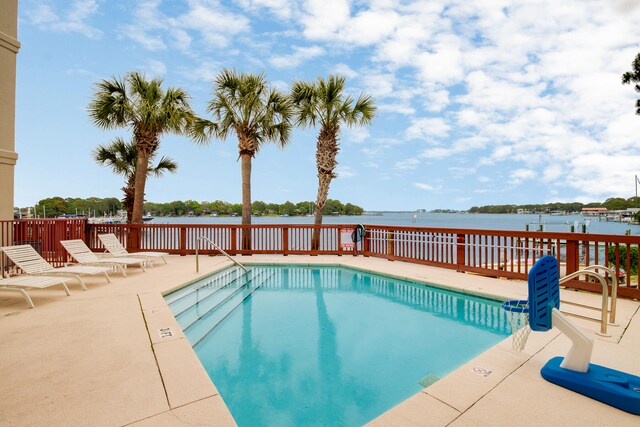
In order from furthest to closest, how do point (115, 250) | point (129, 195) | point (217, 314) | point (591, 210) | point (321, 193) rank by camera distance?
point (591, 210) → point (129, 195) → point (321, 193) → point (115, 250) → point (217, 314)

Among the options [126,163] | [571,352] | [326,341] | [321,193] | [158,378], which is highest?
[126,163]

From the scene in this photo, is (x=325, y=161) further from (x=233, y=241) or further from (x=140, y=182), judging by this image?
(x=140, y=182)

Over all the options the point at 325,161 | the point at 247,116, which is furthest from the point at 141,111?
the point at 325,161

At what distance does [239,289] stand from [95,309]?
2481 mm

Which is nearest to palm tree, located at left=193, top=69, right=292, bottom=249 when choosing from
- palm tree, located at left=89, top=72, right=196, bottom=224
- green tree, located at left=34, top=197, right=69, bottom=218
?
palm tree, located at left=89, top=72, right=196, bottom=224

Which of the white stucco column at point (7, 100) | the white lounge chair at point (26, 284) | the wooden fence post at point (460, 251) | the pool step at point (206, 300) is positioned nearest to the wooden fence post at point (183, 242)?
the pool step at point (206, 300)

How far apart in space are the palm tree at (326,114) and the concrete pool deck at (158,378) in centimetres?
747

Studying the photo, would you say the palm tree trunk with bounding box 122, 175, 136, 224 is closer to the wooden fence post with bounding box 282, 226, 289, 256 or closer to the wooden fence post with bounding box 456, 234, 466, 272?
the wooden fence post with bounding box 282, 226, 289, 256

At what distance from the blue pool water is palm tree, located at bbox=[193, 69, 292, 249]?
19.6 feet

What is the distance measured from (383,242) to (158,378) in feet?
24.7

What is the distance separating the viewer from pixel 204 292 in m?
5.91

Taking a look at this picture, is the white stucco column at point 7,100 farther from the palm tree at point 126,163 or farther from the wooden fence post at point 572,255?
the wooden fence post at point 572,255

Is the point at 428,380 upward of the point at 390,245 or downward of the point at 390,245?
downward

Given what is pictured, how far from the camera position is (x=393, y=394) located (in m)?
2.69
